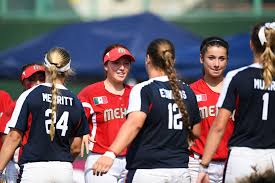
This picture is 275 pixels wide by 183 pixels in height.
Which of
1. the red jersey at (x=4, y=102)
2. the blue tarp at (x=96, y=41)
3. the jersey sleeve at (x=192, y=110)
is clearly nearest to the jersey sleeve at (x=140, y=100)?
the jersey sleeve at (x=192, y=110)

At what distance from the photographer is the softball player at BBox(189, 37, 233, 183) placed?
31.2ft

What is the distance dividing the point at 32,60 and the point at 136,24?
2051mm

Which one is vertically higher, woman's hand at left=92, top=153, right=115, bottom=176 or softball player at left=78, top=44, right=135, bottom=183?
softball player at left=78, top=44, right=135, bottom=183

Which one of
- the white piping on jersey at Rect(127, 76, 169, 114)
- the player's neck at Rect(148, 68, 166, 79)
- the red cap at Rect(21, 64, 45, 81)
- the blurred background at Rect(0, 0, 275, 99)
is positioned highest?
the blurred background at Rect(0, 0, 275, 99)

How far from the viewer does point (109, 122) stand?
392 inches

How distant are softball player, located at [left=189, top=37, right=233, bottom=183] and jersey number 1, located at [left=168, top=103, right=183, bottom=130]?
1.68 meters

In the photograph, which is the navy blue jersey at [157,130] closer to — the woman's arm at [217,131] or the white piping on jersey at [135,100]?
the white piping on jersey at [135,100]

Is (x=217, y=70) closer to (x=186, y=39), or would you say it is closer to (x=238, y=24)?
(x=186, y=39)

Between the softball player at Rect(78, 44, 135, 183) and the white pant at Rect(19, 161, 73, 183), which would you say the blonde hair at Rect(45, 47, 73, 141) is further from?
the softball player at Rect(78, 44, 135, 183)

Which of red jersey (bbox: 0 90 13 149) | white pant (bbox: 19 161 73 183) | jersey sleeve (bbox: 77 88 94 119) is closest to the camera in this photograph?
white pant (bbox: 19 161 73 183)

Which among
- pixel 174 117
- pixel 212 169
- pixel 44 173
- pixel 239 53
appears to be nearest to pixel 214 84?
pixel 212 169

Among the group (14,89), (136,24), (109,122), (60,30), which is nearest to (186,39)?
(136,24)

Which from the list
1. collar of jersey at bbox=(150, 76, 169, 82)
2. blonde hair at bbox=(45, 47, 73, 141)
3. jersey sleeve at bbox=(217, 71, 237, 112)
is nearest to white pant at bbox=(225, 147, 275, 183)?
jersey sleeve at bbox=(217, 71, 237, 112)

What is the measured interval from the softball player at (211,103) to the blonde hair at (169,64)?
1.61 meters
